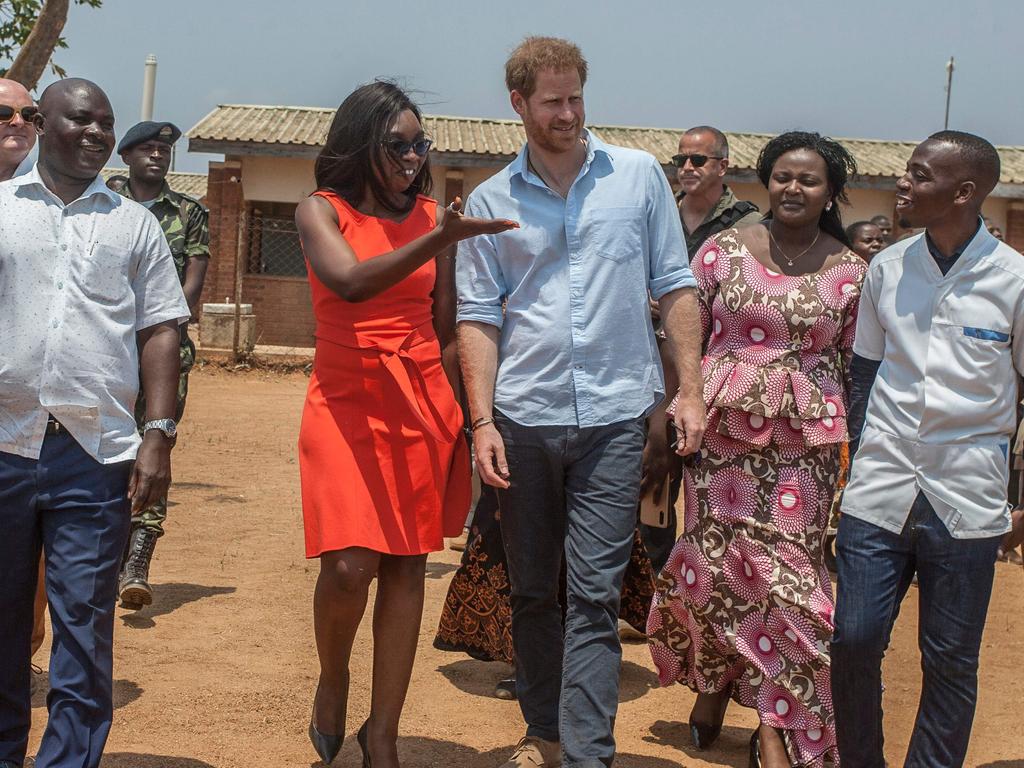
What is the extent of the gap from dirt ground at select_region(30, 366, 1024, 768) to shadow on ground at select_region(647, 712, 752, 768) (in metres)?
0.01

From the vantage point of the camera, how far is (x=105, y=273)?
3879 millimetres

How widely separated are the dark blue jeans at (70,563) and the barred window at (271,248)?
19.7 metres

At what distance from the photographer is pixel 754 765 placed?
4832mm

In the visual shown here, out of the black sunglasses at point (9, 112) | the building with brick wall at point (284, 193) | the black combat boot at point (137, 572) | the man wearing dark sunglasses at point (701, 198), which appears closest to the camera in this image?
the black sunglasses at point (9, 112)

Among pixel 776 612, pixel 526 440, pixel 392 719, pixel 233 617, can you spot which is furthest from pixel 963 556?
pixel 233 617

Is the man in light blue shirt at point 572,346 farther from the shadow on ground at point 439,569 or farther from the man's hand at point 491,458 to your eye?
the shadow on ground at point 439,569

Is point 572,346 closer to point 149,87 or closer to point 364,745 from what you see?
point 364,745

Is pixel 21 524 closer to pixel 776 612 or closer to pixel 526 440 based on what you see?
pixel 526 440

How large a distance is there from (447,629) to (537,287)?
75.7 inches

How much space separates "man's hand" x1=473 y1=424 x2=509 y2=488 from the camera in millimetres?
4180

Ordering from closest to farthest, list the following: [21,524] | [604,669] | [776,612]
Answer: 1. [21,524]
2. [604,669]
3. [776,612]

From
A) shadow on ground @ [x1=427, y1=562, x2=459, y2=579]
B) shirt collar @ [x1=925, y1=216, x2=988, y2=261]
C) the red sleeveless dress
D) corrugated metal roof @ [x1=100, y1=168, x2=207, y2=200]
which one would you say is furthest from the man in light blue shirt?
corrugated metal roof @ [x1=100, y1=168, x2=207, y2=200]

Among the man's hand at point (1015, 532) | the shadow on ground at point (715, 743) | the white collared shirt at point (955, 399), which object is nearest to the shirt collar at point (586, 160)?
the white collared shirt at point (955, 399)

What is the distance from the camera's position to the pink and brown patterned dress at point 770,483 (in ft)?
15.5
